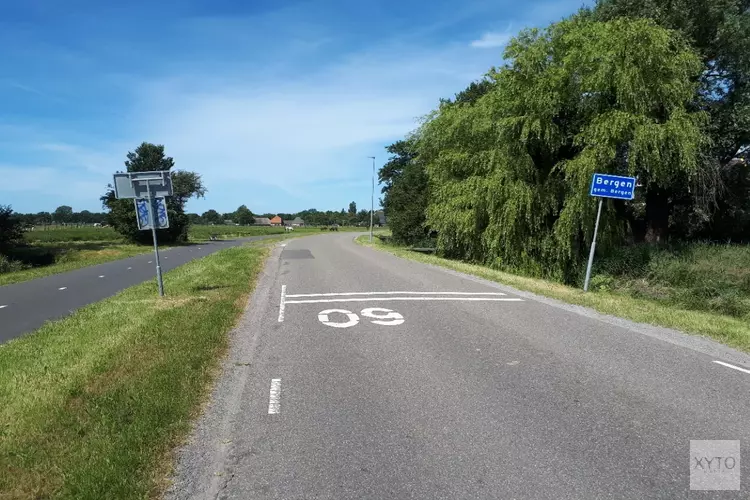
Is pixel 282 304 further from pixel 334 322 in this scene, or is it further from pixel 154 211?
pixel 154 211

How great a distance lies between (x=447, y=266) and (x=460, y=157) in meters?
6.58

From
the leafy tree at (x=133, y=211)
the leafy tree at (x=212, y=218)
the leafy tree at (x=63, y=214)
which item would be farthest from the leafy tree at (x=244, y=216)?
the leafy tree at (x=133, y=211)

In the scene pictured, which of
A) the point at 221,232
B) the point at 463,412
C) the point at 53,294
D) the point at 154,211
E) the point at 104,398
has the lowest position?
the point at 221,232

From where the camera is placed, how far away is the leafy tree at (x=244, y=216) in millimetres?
177625

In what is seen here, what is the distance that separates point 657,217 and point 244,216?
16592 centimetres

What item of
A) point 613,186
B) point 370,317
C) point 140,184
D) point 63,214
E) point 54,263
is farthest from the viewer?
point 63,214

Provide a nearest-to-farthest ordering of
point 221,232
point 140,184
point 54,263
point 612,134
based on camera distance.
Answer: point 140,184 → point 612,134 → point 54,263 → point 221,232

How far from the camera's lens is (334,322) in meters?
9.32

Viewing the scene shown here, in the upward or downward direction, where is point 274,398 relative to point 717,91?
downward

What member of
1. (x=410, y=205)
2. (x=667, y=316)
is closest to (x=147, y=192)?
(x=667, y=316)

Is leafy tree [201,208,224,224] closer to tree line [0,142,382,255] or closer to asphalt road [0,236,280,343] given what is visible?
tree line [0,142,382,255]

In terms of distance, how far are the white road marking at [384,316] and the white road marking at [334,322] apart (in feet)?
0.95

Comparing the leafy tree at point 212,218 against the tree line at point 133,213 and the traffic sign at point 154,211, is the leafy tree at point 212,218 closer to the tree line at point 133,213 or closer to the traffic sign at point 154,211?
the tree line at point 133,213

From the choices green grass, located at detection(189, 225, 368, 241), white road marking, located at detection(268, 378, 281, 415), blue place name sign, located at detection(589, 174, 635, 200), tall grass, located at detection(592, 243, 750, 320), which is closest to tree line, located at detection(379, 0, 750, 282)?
tall grass, located at detection(592, 243, 750, 320)
